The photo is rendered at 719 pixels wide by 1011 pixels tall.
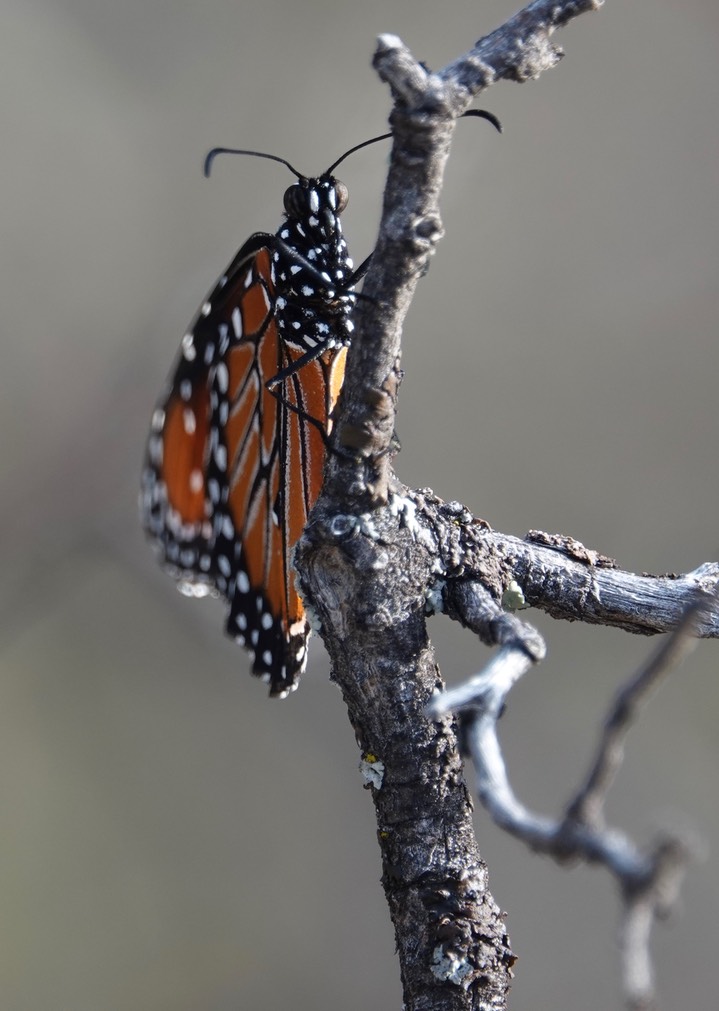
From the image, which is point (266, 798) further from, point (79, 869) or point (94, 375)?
point (94, 375)

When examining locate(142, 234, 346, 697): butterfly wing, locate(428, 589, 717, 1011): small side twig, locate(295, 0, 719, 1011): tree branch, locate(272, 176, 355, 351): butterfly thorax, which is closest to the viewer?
locate(428, 589, 717, 1011): small side twig

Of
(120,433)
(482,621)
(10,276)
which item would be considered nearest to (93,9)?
(10,276)

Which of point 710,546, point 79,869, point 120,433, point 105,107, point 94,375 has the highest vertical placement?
point 105,107

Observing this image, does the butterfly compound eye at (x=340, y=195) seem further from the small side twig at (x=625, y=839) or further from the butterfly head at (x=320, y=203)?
the small side twig at (x=625, y=839)

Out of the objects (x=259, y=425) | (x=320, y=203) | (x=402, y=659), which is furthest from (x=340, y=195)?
(x=402, y=659)

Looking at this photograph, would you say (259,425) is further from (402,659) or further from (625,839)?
(625,839)

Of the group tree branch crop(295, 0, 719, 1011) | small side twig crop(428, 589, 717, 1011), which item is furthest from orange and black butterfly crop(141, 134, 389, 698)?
small side twig crop(428, 589, 717, 1011)

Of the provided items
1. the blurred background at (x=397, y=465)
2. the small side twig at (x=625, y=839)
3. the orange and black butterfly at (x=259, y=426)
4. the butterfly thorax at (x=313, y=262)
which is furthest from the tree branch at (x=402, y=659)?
the blurred background at (x=397, y=465)

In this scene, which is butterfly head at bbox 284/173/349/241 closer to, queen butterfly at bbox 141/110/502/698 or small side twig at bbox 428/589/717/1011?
queen butterfly at bbox 141/110/502/698
